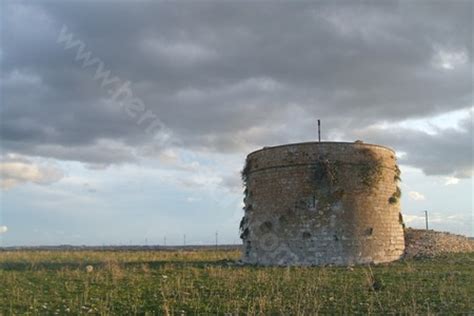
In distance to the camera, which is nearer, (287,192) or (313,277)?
(313,277)

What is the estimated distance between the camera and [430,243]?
2684 centimetres

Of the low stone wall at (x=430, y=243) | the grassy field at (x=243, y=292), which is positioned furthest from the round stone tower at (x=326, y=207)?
the grassy field at (x=243, y=292)

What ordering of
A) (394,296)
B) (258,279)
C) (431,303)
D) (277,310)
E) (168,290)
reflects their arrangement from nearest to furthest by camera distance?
(277,310) < (431,303) < (394,296) < (168,290) < (258,279)

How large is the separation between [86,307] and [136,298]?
143 centimetres

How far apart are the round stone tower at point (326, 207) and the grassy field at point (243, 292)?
2.56 metres

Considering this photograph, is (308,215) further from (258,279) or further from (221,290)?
(221,290)

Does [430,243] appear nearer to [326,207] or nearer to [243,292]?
[326,207]

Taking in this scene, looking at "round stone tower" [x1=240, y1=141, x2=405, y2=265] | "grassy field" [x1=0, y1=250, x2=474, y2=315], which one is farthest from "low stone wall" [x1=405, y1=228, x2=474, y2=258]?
"grassy field" [x1=0, y1=250, x2=474, y2=315]

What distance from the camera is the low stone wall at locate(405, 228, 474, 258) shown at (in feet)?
83.9

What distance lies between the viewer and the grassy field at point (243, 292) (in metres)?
11.8

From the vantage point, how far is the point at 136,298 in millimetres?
13383

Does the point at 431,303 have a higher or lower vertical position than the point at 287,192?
lower

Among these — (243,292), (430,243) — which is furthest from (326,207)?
(243,292)

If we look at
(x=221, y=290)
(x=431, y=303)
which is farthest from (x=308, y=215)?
(x=431, y=303)
